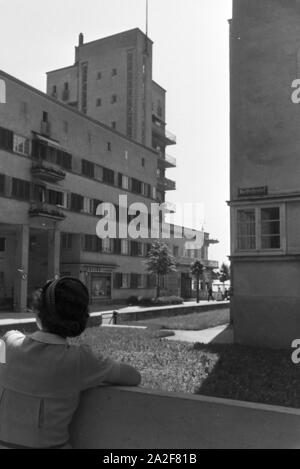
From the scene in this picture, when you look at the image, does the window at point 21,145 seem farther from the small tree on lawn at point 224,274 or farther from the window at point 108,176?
the small tree on lawn at point 224,274

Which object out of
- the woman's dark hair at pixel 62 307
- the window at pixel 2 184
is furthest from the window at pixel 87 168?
the woman's dark hair at pixel 62 307

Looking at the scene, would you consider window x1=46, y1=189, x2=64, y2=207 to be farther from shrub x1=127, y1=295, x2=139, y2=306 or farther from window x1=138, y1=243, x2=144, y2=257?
window x1=138, y1=243, x2=144, y2=257

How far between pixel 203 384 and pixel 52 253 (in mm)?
31582

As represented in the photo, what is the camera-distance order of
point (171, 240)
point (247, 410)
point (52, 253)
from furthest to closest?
point (171, 240), point (52, 253), point (247, 410)

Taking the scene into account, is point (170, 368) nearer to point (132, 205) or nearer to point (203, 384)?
point (203, 384)

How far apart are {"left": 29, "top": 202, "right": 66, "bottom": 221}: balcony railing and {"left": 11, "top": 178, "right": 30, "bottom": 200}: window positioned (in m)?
0.92

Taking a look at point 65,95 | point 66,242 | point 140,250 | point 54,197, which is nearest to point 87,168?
point 54,197

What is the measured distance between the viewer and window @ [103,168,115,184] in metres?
47.1

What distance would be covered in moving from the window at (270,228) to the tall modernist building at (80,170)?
22597 mm

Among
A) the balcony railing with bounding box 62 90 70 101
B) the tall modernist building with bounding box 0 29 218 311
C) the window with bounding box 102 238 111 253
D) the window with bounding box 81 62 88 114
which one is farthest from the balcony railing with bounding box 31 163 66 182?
the balcony railing with bounding box 62 90 70 101

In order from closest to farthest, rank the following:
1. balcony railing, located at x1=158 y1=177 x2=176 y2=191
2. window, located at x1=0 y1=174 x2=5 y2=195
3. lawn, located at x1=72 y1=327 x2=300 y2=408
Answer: lawn, located at x1=72 y1=327 x2=300 y2=408 < window, located at x1=0 y1=174 x2=5 y2=195 < balcony railing, located at x1=158 y1=177 x2=176 y2=191

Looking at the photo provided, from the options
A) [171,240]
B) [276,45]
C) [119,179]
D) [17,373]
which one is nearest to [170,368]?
[17,373]

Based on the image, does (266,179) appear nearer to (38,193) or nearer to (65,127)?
(38,193)

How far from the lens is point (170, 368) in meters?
10.6
